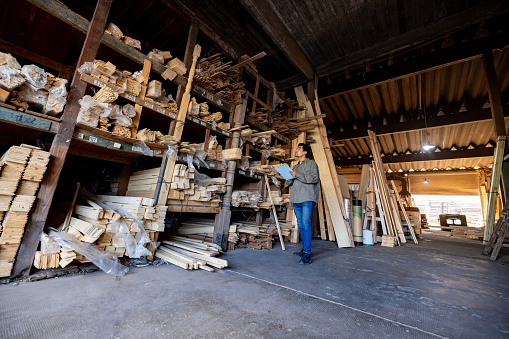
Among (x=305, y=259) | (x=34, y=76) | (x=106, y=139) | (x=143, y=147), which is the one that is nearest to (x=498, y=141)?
(x=305, y=259)

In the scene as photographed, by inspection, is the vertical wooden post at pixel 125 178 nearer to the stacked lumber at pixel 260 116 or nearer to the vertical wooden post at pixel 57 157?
the vertical wooden post at pixel 57 157


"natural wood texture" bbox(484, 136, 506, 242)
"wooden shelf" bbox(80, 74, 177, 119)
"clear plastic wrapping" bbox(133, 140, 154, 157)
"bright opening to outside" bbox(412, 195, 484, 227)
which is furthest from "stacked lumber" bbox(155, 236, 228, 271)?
"bright opening to outside" bbox(412, 195, 484, 227)

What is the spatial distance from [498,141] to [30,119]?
9431 mm

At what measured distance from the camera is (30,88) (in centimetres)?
232

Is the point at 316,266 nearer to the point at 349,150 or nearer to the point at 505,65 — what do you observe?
the point at 505,65

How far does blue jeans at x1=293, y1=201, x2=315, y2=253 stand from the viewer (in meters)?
3.67

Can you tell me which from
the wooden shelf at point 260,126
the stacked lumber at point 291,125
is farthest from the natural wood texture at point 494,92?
the wooden shelf at point 260,126

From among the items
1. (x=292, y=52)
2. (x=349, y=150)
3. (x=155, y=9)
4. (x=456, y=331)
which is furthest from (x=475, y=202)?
(x=155, y=9)

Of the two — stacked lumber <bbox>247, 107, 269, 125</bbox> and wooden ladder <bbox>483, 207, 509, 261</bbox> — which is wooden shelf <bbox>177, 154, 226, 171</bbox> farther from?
wooden ladder <bbox>483, 207, 509, 261</bbox>

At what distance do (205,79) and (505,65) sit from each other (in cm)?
934

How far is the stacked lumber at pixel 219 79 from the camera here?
4.04m

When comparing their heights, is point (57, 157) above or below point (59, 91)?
below

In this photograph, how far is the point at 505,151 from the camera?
18.8ft

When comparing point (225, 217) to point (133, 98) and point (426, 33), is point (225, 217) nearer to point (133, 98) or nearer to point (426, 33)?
point (133, 98)
